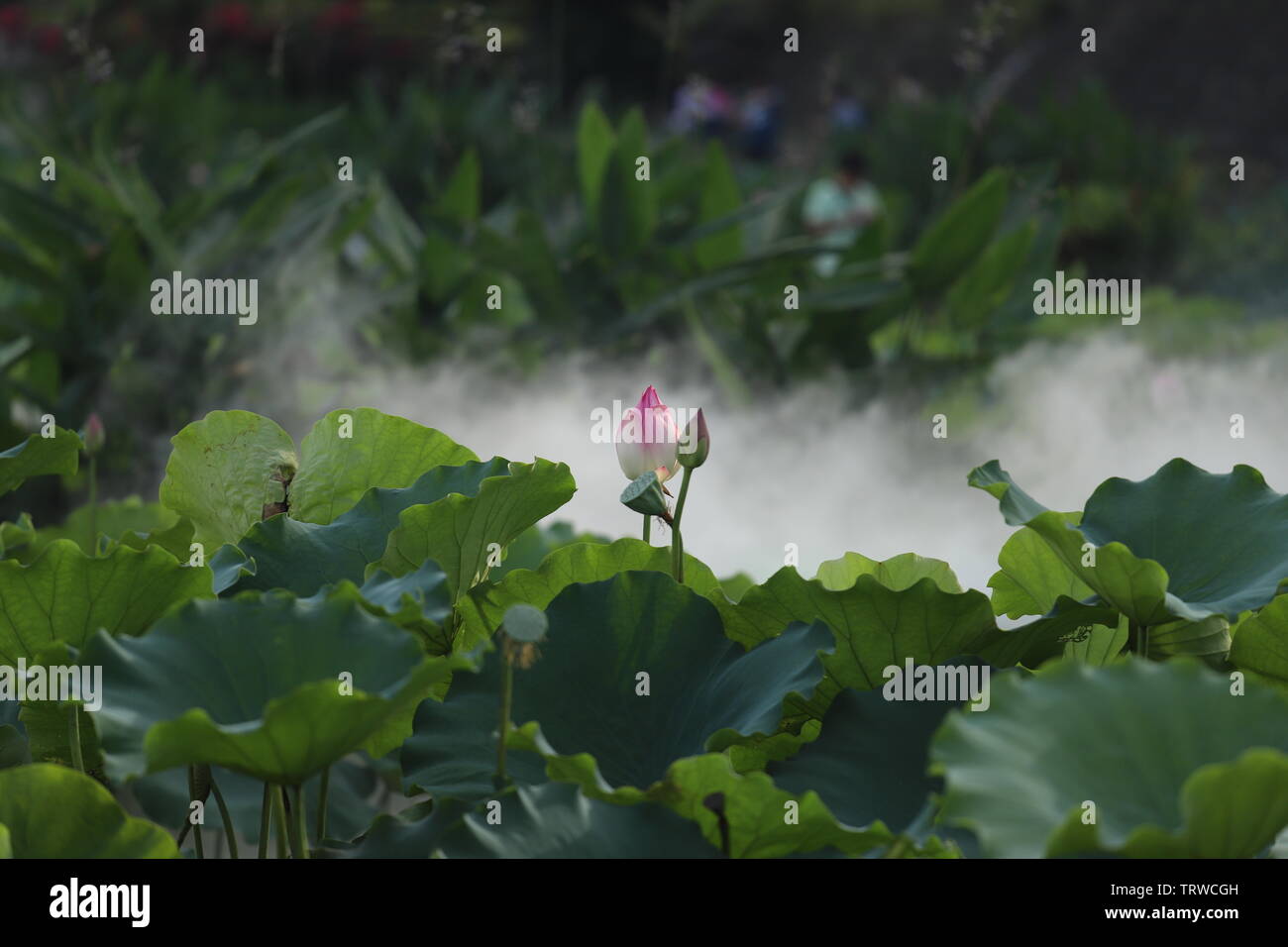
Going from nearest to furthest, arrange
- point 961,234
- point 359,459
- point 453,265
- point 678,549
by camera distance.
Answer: point 678,549
point 359,459
point 961,234
point 453,265

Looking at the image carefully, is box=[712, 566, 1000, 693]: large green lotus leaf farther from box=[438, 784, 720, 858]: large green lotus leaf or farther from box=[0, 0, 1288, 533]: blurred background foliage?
box=[0, 0, 1288, 533]: blurred background foliage

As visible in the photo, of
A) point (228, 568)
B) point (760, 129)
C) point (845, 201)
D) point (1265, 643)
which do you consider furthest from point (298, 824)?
point (760, 129)

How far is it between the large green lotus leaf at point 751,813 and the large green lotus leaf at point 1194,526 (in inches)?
9.8

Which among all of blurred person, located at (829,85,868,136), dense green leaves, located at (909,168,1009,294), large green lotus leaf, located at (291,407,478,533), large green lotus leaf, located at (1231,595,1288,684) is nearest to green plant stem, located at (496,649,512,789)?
large green lotus leaf, located at (291,407,478,533)

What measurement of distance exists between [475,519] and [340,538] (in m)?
0.12

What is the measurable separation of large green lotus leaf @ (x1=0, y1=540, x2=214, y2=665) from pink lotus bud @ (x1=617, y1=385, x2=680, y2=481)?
0.95ft

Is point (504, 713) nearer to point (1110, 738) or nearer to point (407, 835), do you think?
point (407, 835)

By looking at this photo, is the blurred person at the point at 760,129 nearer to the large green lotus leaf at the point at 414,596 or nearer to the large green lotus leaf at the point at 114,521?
the large green lotus leaf at the point at 114,521

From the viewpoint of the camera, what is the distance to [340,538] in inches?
37.5

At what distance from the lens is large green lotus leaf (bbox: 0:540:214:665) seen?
32.7 inches

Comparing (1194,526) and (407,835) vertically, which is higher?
(1194,526)
